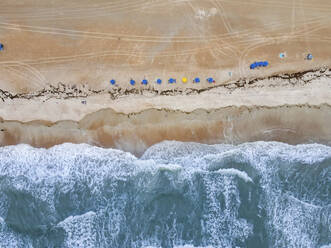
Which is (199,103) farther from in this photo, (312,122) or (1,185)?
(1,185)

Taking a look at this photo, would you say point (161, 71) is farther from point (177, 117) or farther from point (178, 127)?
point (178, 127)

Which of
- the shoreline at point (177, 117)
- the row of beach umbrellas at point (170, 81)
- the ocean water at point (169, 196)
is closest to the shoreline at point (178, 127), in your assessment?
the shoreline at point (177, 117)

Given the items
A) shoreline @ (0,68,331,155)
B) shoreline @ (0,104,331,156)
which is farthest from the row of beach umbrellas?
shoreline @ (0,104,331,156)

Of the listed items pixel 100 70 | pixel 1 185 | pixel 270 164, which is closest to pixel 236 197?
pixel 270 164

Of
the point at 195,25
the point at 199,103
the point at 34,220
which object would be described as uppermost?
the point at 195,25

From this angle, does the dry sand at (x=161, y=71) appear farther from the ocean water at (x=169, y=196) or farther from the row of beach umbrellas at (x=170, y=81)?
the ocean water at (x=169, y=196)

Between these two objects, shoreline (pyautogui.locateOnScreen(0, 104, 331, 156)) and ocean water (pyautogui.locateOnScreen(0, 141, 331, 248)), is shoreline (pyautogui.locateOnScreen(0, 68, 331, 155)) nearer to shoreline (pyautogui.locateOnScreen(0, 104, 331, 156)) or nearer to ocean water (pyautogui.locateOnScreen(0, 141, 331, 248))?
shoreline (pyautogui.locateOnScreen(0, 104, 331, 156))

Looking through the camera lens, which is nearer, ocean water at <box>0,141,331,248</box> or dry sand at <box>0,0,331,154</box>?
ocean water at <box>0,141,331,248</box>
